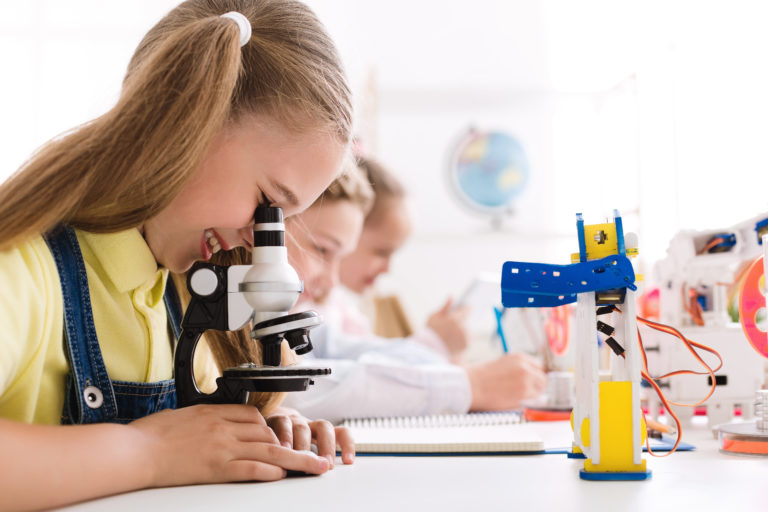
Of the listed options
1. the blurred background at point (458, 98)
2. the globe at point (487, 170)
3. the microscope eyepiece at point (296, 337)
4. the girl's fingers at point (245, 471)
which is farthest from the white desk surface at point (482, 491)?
the globe at point (487, 170)

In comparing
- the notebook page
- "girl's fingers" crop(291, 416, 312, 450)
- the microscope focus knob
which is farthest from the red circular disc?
the microscope focus knob

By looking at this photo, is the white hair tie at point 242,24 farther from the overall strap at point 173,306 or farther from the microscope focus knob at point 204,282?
the overall strap at point 173,306

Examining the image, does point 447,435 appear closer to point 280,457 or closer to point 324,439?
point 324,439

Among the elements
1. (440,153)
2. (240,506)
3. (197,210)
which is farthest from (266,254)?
(440,153)

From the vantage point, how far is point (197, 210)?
831 mm

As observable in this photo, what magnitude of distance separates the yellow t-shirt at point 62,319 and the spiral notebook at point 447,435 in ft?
0.96

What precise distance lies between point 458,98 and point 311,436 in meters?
3.13

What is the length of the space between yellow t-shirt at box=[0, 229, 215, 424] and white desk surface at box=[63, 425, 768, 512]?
0.51ft

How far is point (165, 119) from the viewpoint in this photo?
2.50ft

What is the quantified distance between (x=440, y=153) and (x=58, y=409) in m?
3.18

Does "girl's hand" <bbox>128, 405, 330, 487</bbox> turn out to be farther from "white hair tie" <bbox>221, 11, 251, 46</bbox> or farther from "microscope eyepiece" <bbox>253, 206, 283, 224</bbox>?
"white hair tie" <bbox>221, 11, 251, 46</bbox>

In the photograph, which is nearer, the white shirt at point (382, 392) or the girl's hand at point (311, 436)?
the girl's hand at point (311, 436)

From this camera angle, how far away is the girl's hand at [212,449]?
0.71 m

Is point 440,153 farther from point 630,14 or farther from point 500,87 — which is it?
point 630,14
